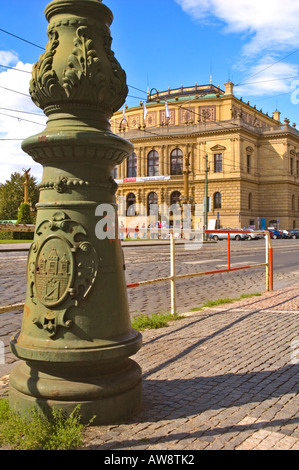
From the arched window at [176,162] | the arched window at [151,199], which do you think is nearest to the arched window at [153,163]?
the arched window at [176,162]

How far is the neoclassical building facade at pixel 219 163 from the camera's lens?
56531 mm

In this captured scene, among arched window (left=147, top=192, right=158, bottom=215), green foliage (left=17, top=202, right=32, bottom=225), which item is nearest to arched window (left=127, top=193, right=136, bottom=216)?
arched window (left=147, top=192, right=158, bottom=215)

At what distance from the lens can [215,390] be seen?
360cm

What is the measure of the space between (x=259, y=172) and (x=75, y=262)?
60251 mm

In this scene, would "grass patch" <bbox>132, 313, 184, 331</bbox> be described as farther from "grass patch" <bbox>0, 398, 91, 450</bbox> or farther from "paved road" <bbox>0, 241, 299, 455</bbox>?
"grass patch" <bbox>0, 398, 91, 450</bbox>

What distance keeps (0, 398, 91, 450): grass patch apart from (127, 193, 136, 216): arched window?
61519mm

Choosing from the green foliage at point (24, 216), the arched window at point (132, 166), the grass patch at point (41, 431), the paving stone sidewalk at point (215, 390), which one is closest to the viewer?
the grass patch at point (41, 431)

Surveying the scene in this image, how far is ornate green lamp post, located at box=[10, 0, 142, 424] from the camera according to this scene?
115 inches

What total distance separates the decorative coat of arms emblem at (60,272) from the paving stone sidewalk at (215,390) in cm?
77

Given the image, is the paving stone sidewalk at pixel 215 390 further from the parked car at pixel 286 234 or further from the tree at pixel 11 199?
the tree at pixel 11 199

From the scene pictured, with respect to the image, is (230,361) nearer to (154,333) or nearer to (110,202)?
(154,333)

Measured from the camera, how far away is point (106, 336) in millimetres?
3004

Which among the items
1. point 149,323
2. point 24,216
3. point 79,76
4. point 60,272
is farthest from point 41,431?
point 24,216
